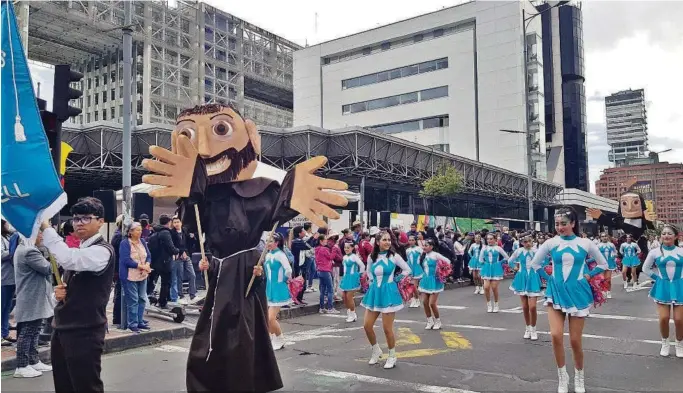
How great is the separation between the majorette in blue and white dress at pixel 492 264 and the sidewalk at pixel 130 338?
6.17 metres

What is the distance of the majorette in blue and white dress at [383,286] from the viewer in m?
7.14

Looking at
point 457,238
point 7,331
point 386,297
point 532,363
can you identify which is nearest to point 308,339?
point 386,297

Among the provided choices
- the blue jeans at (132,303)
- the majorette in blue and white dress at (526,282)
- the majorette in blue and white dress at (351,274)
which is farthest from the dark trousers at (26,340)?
the majorette in blue and white dress at (526,282)

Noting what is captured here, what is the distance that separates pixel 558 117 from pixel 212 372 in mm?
57925

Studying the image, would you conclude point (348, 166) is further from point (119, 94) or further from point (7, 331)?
point (119, 94)

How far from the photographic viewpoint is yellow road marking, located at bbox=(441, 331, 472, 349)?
8.27 meters

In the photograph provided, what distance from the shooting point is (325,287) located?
39.4ft

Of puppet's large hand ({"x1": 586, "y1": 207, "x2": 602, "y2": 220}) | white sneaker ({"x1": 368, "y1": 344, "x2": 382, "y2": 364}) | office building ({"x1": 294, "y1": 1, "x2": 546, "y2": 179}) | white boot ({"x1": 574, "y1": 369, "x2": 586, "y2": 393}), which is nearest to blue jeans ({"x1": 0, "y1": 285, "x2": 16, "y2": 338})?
white sneaker ({"x1": 368, "y1": 344, "x2": 382, "y2": 364})

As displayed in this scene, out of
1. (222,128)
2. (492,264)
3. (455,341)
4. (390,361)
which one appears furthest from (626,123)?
(222,128)

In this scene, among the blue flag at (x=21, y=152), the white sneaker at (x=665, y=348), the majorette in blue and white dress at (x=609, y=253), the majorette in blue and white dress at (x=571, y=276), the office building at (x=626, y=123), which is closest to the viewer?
the blue flag at (x=21, y=152)

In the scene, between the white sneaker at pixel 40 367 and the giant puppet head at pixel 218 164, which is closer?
the giant puppet head at pixel 218 164

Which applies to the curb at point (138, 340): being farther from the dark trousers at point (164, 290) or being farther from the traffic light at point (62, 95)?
the traffic light at point (62, 95)

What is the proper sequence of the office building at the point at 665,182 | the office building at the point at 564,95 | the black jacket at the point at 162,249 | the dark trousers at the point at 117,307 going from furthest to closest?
1. the office building at the point at 665,182
2. the office building at the point at 564,95
3. the black jacket at the point at 162,249
4. the dark trousers at the point at 117,307

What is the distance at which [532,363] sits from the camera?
725 centimetres
